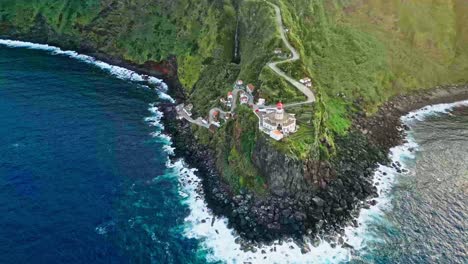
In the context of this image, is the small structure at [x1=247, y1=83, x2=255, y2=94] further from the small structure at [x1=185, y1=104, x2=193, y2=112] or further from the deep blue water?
the deep blue water

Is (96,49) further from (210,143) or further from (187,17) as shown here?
(210,143)

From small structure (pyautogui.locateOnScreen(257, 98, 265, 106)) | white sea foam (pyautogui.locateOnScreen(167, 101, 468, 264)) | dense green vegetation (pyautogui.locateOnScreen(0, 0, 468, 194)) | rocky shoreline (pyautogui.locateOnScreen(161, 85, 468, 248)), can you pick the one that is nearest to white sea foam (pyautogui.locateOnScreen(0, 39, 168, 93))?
dense green vegetation (pyautogui.locateOnScreen(0, 0, 468, 194))

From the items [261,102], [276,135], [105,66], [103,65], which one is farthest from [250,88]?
[103,65]

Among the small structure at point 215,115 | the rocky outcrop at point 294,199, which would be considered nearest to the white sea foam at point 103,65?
the small structure at point 215,115

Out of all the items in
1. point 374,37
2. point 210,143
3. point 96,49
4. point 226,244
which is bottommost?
point 226,244

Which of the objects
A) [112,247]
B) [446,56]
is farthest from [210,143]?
[446,56]

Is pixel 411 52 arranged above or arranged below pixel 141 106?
above

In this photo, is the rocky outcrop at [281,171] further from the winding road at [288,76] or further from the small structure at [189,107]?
the small structure at [189,107]

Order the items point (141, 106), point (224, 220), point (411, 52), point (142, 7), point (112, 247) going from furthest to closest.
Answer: point (142, 7) < point (411, 52) < point (141, 106) < point (224, 220) < point (112, 247)
